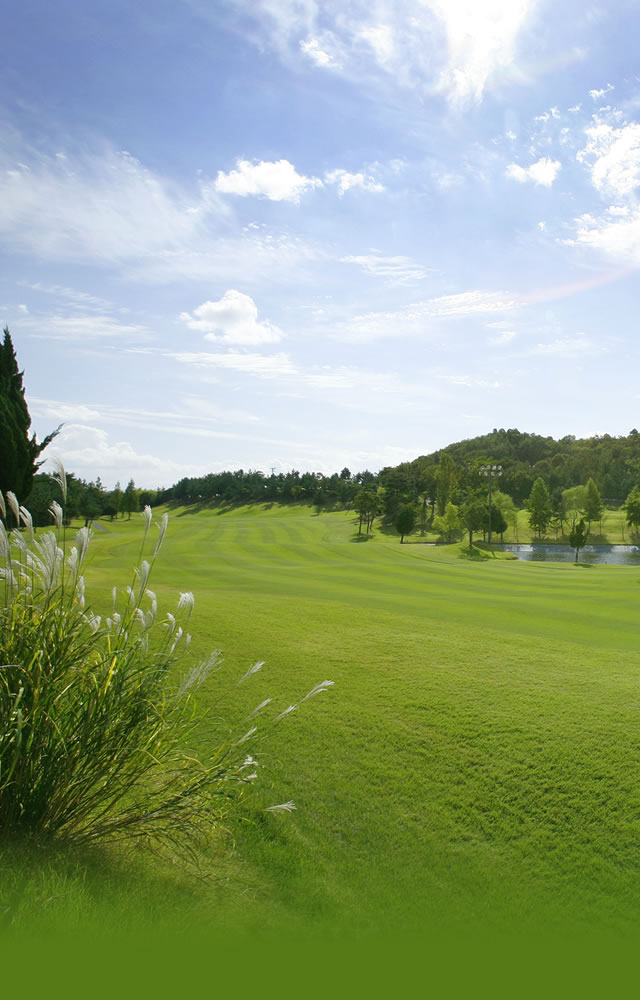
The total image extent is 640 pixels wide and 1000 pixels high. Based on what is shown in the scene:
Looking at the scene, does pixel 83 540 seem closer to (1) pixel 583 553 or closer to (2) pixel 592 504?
(1) pixel 583 553

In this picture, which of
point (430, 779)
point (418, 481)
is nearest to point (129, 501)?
point (418, 481)

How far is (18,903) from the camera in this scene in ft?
11.2

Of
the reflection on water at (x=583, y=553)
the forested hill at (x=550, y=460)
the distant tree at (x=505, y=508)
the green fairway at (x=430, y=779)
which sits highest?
the forested hill at (x=550, y=460)

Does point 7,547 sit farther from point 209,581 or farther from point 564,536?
point 564,536

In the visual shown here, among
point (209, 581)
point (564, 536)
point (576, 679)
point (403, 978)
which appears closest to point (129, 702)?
point (403, 978)

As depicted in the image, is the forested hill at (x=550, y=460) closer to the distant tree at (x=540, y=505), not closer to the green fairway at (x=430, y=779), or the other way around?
the distant tree at (x=540, y=505)

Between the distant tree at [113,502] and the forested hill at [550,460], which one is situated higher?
the forested hill at [550,460]

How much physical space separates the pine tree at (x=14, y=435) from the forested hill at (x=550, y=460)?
83262 mm

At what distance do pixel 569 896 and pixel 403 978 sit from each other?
5.49 ft

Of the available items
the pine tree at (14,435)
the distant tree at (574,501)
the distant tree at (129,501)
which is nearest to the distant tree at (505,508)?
the distant tree at (574,501)

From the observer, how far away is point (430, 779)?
6.04 metres

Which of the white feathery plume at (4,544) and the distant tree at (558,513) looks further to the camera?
the distant tree at (558,513)

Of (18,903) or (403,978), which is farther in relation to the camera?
(403,978)

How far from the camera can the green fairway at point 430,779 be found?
14.6ft
